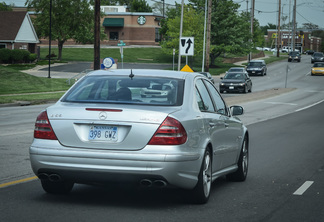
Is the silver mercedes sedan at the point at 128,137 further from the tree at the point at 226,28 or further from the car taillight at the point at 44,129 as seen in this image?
the tree at the point at 226,28

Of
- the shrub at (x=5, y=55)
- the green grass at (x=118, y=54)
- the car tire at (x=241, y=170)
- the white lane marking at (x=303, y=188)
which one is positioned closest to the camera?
the white lane marking at (x=303, y=188)

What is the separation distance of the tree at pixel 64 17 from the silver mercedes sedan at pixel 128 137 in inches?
2935

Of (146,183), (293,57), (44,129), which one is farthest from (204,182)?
(293,57)

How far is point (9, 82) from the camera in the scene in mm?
43688

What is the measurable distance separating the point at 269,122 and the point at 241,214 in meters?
16.2

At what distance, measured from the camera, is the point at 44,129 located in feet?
24.1

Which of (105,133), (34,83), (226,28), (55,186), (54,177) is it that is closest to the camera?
(105,133)

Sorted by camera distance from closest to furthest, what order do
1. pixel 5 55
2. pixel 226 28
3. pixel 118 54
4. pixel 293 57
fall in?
pixel 5 55 → pixel 226 28 → pixel 118 54 → pixel 293 57

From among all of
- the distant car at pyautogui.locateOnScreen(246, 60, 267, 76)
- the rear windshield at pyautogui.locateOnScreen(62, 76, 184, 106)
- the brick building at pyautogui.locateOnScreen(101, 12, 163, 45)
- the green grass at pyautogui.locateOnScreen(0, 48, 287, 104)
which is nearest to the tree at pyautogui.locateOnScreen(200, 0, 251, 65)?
the green grass at pyautogui.locateOnScreen(0, 48, 287, 104)

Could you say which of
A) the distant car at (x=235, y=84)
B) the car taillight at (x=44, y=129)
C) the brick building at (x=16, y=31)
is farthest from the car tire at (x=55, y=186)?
the brick building at (x=16, y=31)

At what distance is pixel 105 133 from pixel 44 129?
0.78m

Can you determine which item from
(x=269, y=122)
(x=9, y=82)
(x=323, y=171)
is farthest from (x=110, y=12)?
(x=323, y=171)

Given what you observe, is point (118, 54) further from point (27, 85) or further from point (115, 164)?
point (115, 164)

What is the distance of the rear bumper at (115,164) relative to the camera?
693 centimetres
